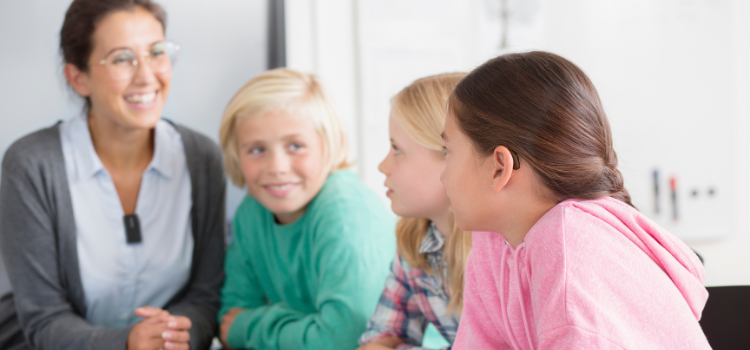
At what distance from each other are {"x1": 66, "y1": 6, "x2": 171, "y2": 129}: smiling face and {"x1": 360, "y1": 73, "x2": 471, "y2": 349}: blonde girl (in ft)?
2.38

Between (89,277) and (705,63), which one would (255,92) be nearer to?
(89,277)

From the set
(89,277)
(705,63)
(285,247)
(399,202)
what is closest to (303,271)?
(285,247)

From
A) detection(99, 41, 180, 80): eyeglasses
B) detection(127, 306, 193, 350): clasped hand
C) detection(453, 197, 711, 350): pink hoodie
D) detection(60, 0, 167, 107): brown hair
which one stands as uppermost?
detection(60, 0, 167, 107): brown hair

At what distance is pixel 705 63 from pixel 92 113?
2627 mm

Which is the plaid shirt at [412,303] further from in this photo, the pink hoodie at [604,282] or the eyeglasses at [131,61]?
the eyeglasses at [131,61]

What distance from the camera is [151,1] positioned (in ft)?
5.11

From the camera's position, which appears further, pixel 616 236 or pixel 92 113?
pixel 92 113

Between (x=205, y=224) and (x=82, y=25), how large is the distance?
63 cm

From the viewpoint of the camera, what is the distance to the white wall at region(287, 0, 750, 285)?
231cm

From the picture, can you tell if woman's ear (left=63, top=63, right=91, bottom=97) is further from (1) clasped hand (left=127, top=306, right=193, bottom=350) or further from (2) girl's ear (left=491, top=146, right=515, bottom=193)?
(2) girl's ear (left=491, top=146, right=515, bottom=193)

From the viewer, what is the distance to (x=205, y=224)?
5.36ft

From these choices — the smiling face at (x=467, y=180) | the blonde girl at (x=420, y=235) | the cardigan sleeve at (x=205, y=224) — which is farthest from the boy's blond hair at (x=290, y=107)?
the smiling face at (x=467, y=180)

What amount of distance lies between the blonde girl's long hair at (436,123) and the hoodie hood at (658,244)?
15.2 inches

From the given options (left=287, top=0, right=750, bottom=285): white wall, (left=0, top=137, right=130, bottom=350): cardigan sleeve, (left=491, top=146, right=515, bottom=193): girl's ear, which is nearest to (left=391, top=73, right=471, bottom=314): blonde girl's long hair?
(left=491, top=146, right=515, bottom=193): girl's ear
